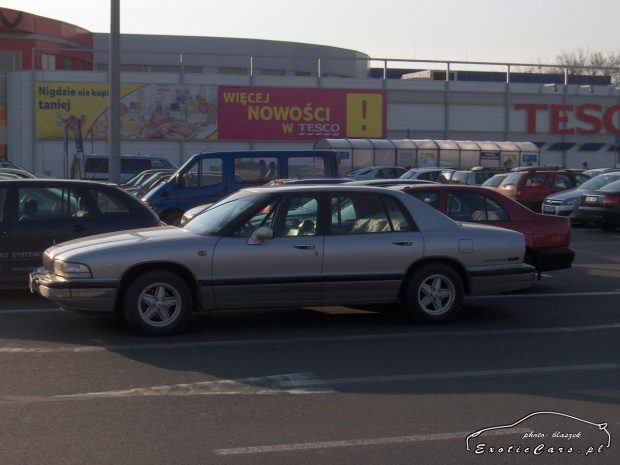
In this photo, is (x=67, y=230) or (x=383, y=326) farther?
(x=67, y=230)

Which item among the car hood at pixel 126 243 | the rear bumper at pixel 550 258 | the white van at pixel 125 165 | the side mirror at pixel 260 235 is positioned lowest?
the rear bumper at pixel 550 258

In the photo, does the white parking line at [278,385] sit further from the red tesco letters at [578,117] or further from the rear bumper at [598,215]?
the red tesco letters at [578,117]

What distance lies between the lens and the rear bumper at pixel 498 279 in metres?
8.88

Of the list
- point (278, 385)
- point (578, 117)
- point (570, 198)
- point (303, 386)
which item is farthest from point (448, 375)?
point (578, 117)

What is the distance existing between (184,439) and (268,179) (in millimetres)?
12799

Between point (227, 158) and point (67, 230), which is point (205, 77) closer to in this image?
point (227, 158)

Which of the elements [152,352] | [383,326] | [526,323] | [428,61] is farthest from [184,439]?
[428,61]

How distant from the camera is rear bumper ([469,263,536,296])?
8.88 m

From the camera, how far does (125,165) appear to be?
32.7 m

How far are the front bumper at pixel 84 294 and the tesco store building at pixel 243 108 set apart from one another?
102ft

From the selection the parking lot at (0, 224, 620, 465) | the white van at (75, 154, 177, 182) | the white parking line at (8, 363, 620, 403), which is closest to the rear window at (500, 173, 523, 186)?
the white van at (75, 154, 177, 182)

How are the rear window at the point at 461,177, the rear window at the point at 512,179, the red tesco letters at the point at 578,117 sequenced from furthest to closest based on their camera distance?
the red tesco letters at the point at 578,117 < the rear window at the point at 461,177 < the rear window at the point at 512,179

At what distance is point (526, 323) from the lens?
909 centimetres

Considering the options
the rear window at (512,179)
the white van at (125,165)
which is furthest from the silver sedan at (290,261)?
the white van at (125,165)
